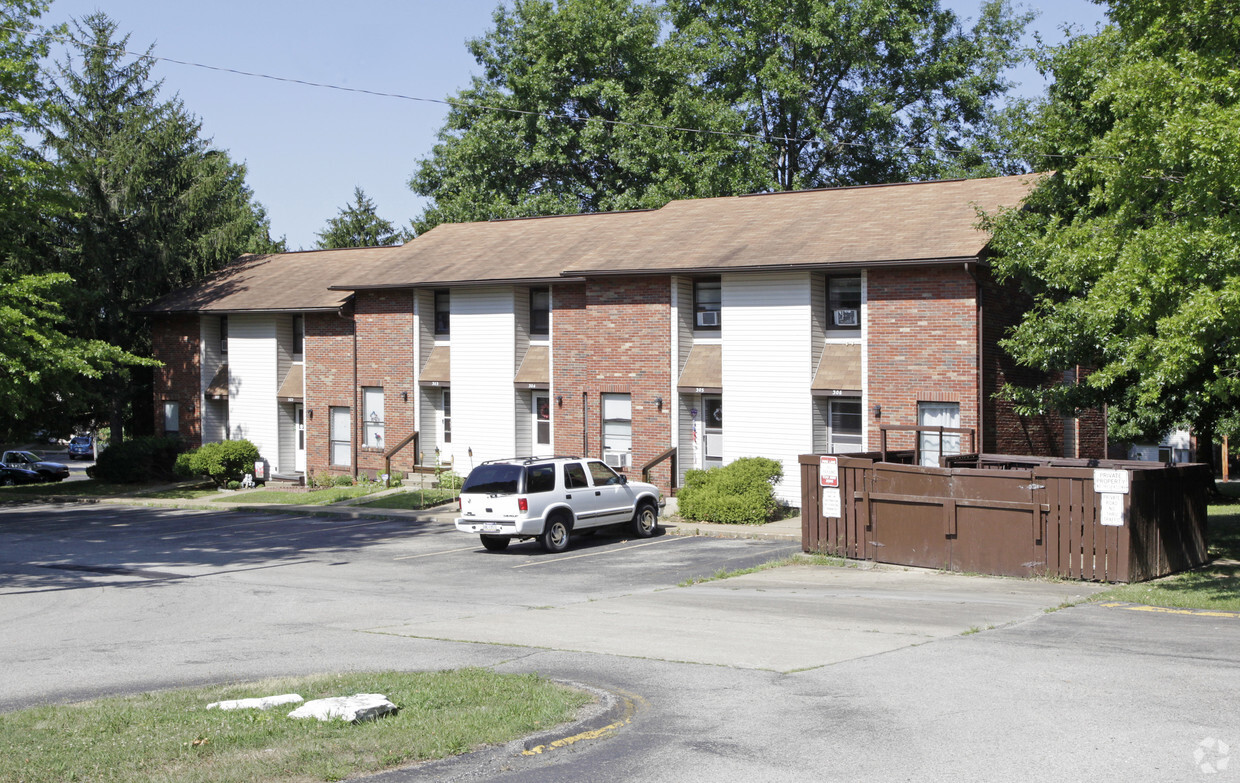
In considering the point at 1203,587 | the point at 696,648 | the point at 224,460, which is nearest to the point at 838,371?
the point at 1203,587

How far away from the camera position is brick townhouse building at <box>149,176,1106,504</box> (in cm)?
2492

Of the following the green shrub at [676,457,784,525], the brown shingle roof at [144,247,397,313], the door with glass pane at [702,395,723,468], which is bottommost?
the green shrub at [676,457,784,525]

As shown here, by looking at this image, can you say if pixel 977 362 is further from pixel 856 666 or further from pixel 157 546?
pixel 157 546

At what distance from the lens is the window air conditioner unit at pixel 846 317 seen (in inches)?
1032

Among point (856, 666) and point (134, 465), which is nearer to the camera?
point (856, 666)

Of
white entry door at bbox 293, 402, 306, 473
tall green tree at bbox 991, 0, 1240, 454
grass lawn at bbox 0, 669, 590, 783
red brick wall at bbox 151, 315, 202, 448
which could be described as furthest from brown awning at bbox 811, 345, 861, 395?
red brick wall at bbox 151, 315, 202, 448

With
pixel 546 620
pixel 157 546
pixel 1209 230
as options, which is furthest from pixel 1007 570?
pixel 157 546

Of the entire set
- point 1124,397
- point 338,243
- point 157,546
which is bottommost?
point 157,546

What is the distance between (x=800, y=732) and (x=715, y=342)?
66.4 ft

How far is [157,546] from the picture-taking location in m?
23.4

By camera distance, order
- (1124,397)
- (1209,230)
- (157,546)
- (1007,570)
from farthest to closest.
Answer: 1. (157,546)
2. (1124,397)
3. (1007,570)
4. (1209,230)

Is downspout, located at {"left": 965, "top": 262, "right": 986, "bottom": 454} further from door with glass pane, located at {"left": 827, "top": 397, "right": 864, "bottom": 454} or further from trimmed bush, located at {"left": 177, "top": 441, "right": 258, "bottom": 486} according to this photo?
trimmed bush, located at {"left": 177, "top": 441, "right": 258, "bottom": 486}

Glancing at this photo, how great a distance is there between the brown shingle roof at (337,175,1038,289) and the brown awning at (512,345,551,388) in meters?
2.27

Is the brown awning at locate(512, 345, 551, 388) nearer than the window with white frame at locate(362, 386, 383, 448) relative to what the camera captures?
Yes
